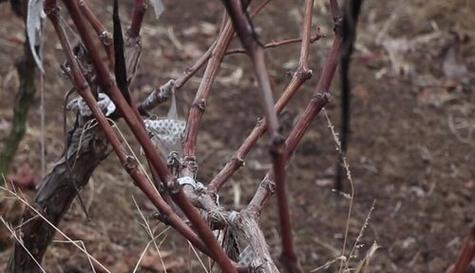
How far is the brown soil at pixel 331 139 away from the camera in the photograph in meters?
3.36

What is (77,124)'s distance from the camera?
7.55ft

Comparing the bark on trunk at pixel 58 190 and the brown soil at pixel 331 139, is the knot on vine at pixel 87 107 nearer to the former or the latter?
the bark on trunk at pixel 58 190

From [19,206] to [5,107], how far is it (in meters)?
0.96

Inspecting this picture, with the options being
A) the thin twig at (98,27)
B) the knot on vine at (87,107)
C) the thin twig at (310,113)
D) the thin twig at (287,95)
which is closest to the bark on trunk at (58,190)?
the knot on vine at (87,107)

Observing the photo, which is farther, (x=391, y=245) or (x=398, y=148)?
(x=398, y=148)

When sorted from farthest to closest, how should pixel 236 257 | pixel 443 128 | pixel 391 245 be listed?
pixel 443 128 → pixel 391 245 → pixel 236 257

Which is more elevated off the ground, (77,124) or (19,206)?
(77,124)

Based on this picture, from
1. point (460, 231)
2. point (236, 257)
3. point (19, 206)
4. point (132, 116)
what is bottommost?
point (460, 231)

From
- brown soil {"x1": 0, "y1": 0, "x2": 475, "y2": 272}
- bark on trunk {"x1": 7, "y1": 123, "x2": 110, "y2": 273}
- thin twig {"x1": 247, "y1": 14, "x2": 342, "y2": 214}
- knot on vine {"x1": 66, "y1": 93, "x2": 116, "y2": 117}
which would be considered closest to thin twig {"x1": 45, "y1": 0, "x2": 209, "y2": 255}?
thin twig {"x1": 247, "y1": 14, "x2": 342, "y2": 214}

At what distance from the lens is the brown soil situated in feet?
11.0

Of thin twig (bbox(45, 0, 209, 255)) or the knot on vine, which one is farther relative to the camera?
the knot on vine

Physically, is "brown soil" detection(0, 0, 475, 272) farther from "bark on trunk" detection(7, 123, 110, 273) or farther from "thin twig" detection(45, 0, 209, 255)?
"thin twig" detection(45, 0, 209, 255)

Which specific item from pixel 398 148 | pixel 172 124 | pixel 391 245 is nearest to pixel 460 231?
pixel 391 245

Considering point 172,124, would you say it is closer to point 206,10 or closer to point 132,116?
point 132,116
